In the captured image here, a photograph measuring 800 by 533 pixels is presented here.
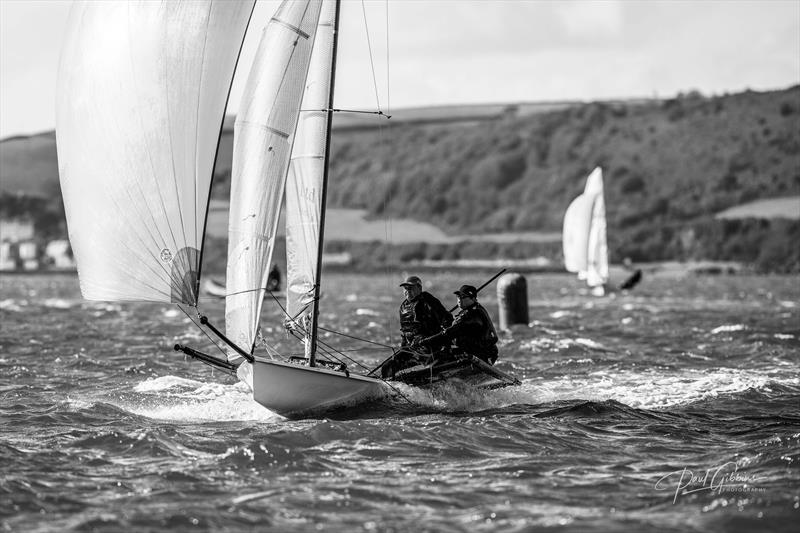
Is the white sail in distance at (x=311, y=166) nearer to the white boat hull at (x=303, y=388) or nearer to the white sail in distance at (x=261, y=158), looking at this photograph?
the white sail in distance at (x=261, y=158)

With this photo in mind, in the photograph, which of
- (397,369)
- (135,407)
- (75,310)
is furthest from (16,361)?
(75,310)

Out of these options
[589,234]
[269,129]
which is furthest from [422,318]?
[589,234]

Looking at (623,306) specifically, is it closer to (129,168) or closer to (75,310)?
(75,310)

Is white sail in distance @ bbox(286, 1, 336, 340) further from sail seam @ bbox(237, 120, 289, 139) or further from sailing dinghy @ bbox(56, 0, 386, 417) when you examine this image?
sailing dinghy @ bbox(56, 0, 386, 417)

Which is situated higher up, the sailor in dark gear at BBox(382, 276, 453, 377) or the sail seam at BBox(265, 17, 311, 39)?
the sail seam at BBox(265, 17, 311, 39)

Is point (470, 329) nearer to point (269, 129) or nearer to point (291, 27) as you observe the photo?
point (269, 129)

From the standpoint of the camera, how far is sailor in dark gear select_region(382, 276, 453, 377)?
1719 cm

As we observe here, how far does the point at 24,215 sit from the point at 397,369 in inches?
4717

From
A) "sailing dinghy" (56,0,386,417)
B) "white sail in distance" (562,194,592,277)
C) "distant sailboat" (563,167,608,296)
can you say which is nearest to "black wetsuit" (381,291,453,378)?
"sailing dinghy" (56,0,386,417)

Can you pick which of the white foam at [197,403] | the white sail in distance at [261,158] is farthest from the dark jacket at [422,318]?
the white sail in distance at [261,158]

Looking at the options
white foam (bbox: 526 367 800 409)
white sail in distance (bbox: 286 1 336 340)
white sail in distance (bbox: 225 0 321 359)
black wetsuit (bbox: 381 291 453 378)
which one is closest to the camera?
white sail in distance (bbox: 225 0 321 359)

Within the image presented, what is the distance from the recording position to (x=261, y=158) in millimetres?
15141

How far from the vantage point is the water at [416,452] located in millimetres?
10844
